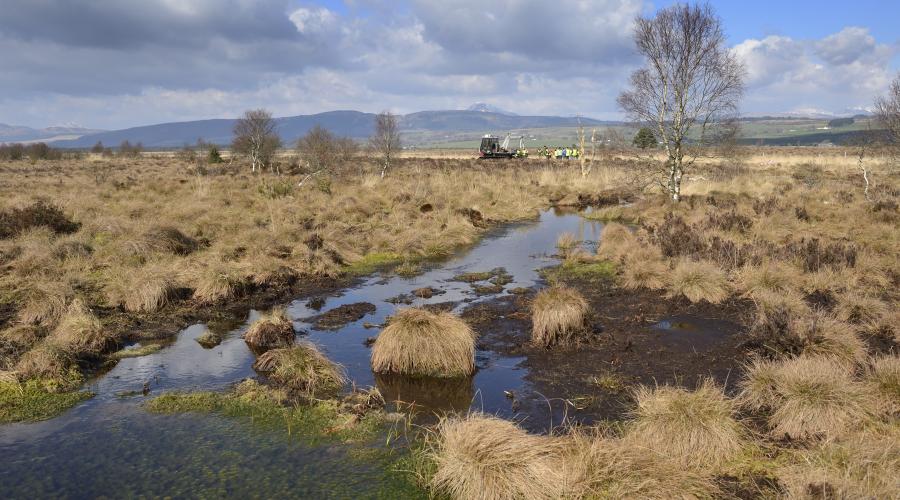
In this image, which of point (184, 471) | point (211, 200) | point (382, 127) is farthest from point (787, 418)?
point (382, 127)

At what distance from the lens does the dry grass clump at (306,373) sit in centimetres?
863

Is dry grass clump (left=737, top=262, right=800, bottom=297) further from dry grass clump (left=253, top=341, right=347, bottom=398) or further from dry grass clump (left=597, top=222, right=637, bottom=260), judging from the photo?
dry grass clump (left=253, top=341, right=347, bottom=398)

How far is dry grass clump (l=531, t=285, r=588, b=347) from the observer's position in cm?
1044

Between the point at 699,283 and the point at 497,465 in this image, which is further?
the point at 699,283

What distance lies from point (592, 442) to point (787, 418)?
2.56m

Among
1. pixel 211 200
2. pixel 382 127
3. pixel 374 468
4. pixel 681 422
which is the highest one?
pixel 382 127

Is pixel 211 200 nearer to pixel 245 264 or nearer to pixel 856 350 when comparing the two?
pixel 245 264

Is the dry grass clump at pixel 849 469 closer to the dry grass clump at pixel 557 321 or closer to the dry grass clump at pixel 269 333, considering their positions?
the dry grass clump at pixel 557 321

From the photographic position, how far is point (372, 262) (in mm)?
18219

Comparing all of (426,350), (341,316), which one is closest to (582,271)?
(341,316)

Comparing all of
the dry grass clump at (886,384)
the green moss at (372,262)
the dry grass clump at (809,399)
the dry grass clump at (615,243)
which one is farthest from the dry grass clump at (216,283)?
the dry grass clump at (886,384)

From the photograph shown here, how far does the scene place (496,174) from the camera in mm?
42375

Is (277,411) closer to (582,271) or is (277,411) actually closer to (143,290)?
(143,290)

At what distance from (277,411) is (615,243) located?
13.1 metres
